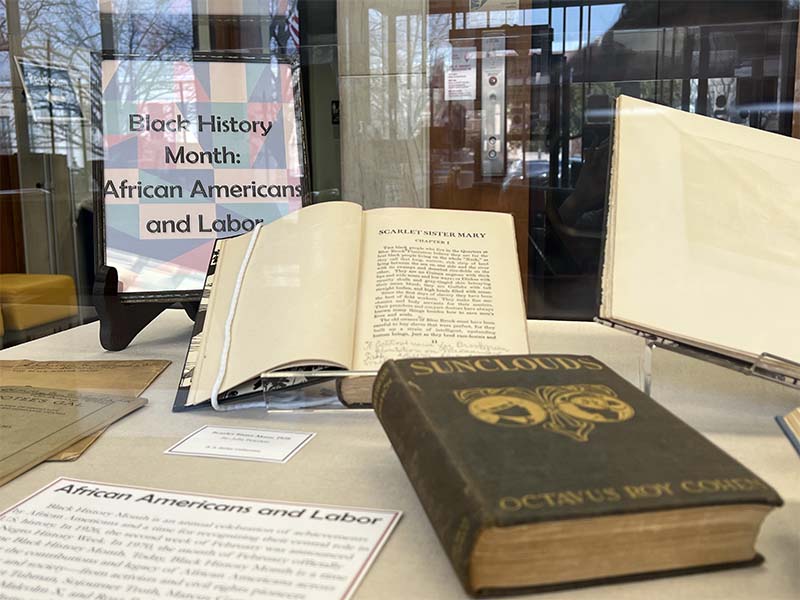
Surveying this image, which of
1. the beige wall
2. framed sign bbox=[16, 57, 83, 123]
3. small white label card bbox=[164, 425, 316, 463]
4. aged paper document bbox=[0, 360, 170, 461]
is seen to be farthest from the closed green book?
framed sign bbox=[16, 57, 83, 123]

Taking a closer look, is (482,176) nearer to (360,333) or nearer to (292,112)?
(292,112)

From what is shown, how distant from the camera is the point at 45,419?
643 millimetres

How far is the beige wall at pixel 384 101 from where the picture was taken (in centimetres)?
250

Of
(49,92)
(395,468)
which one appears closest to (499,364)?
(395,468)

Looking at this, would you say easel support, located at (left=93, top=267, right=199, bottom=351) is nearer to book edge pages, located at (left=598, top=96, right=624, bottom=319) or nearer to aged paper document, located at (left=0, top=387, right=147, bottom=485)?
aged paper document, located at (left=0, top=387, right=147, bottom=485)

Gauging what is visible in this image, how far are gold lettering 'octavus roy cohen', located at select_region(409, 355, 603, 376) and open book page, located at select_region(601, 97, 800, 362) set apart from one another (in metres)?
0.08

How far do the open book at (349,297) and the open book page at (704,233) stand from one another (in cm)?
13

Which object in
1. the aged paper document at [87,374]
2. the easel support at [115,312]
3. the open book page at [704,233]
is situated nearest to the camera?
the open book page at [704,233]

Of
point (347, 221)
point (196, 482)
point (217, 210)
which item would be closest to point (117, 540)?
point (196, 482)

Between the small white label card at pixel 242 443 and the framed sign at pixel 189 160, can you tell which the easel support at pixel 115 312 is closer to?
the framed sign at pixel 189 160

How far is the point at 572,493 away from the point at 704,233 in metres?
0.41

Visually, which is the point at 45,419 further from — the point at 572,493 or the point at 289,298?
the point at 572,493

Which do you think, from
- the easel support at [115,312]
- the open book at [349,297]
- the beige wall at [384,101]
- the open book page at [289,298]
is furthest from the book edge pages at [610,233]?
the beige wall at [384,101]

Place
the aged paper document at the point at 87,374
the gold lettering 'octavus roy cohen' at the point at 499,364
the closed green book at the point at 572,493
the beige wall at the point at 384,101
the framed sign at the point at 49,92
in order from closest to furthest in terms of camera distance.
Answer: the closed green book at the point at 572,493 < the gold lettering 'octavus roy cohen' at the point at 499,364 < the aged paper document at the point at 87,374 < the beige wall at the point at 384,101 < the framed sign at the point at 49,92
